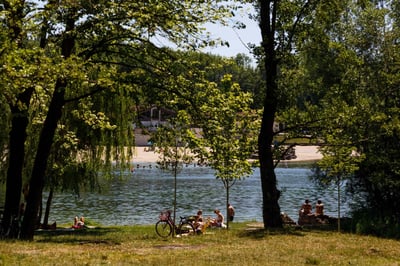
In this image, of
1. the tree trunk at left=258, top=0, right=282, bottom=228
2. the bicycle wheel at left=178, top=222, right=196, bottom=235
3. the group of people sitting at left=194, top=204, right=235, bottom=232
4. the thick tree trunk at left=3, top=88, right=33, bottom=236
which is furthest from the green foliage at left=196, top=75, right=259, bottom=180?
the thick tree trunk at left=3, top=88, right=33, bottom=236

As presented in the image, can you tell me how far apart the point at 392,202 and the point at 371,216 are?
4.09ft

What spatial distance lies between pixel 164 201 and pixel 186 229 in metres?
20.7

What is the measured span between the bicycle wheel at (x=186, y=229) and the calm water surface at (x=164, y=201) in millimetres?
6444

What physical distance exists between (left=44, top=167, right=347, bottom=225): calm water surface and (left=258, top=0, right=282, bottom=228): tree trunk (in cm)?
766

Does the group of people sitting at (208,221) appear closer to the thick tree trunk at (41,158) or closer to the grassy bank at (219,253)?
the grassy bank at (219,253)

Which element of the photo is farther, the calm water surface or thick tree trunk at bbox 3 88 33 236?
the calm water surface

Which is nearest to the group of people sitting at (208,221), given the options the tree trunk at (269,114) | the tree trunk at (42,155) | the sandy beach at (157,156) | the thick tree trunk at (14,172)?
the tree trunk at (269,114)

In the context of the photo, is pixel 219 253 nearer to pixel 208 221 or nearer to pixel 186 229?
pixel 186 229

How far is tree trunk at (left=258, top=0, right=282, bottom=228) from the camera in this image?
16.5m

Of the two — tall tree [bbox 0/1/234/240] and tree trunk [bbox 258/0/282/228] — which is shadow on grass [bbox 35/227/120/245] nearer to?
tall tree [bbox 0/1/234/240]

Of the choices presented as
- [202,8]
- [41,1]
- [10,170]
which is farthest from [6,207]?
[202,8]

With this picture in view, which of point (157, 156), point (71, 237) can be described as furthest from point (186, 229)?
point (157, 156)

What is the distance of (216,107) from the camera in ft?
46.7

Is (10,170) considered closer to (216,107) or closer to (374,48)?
(216,107)
